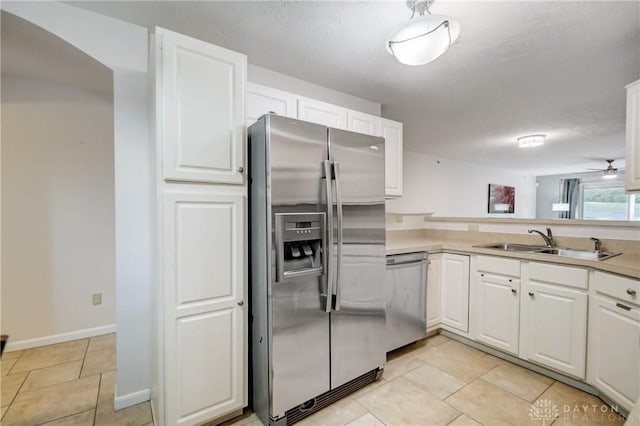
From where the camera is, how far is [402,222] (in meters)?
3.64

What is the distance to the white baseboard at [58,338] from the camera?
2.56 metres

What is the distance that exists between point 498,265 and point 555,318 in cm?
51

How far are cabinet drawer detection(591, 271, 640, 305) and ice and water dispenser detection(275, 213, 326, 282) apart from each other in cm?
178

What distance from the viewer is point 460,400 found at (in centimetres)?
191

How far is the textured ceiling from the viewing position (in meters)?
1.68

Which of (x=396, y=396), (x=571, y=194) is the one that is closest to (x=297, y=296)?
(x=396, y=396)

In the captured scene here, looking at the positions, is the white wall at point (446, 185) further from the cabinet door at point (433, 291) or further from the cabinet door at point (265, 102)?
the cabinet door at point (265, 102)

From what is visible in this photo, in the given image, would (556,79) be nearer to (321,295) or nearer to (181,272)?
(321,295)

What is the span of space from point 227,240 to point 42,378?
1.97 meters

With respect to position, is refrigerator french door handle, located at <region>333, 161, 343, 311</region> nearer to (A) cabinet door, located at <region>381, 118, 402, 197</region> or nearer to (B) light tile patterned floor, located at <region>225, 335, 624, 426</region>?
(B) light tile patterned floor, located at <region>225, 335, 624, 426</region>

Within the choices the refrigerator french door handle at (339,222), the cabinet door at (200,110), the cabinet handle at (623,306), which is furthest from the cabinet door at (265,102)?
the cabinet handle at (623,306)

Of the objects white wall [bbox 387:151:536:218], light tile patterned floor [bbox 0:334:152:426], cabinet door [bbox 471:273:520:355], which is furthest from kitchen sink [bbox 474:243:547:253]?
light tile patterned floor [bbox 0:334:152:426]

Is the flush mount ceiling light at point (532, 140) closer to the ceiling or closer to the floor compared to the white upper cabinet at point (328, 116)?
closer to the ceiling

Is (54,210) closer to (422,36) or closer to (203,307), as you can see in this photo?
(203,307)
